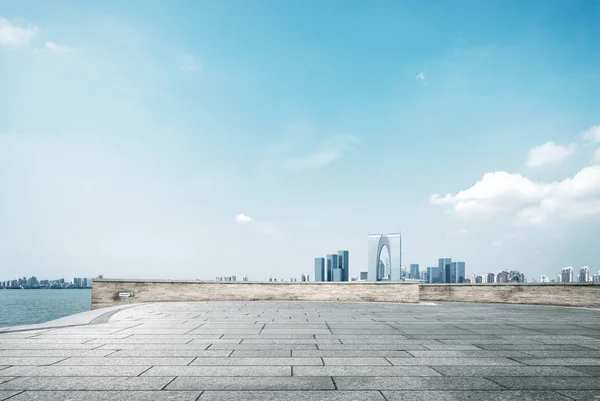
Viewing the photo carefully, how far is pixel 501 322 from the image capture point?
12078 mm

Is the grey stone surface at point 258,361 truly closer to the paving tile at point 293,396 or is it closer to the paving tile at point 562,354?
the paving tile at point 293,396

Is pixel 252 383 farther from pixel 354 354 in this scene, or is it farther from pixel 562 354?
pixel 562 354

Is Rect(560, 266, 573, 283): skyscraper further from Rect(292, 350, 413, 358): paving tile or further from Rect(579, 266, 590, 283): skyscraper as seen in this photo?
Rect(292, 350, 413, 358): paving tile

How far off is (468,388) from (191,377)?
3651 mm

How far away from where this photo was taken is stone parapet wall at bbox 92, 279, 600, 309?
751 inches

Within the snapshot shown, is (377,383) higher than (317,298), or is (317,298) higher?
(377,383)

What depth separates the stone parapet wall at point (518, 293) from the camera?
60.3 feet

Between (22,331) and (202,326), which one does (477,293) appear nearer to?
(202,326)

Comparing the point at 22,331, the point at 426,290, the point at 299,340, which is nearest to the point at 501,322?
the point at 299,340

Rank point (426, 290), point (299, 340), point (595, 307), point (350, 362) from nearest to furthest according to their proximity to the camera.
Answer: point (350, 362) → point (299, 340) → point (595, 307) → point (426, 290)

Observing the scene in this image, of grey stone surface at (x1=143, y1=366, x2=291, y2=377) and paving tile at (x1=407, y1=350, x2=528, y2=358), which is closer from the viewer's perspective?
grey stone surface at (x1=143, y1=366, x2=291, y2=377)

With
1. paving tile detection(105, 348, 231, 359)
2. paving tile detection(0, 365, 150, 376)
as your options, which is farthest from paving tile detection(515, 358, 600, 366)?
paving tile detection(0, 365, 150, 376)

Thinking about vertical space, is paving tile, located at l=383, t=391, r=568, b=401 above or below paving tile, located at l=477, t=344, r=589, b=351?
above

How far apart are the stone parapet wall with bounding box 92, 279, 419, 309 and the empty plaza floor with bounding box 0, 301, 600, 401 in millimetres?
8321
